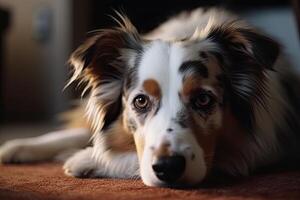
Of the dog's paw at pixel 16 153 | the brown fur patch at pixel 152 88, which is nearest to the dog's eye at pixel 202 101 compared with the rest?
the brown fur patch at pixel 152 88

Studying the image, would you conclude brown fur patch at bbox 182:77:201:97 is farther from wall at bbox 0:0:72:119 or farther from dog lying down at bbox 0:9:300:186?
wall at bbox 0:0:72:119

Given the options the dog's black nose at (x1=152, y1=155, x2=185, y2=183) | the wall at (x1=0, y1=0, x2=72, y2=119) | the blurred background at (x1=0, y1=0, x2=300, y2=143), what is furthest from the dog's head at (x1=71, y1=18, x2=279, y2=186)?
the wall at (x1=0, y1=0, x2=72, y2=119)

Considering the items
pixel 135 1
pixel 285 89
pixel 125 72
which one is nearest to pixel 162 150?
pixel 125 72

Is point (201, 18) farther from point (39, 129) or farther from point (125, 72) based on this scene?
point (39, 129)

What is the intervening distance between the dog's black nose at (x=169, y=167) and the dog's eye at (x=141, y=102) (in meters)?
0.27

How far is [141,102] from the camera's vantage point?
1.87m

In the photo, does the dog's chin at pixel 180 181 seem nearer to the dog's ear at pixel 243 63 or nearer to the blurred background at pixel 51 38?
the dog's ear at pixel 243 63

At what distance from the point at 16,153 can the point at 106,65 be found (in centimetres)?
66

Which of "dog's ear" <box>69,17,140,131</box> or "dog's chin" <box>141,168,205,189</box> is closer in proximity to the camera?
"dog's chin" <box>141,168,205,189</box>

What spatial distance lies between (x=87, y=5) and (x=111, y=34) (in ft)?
9.71

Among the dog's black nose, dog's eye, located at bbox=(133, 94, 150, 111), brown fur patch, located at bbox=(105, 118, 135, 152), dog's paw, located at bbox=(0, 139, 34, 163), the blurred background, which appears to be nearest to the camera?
the dog's black nose

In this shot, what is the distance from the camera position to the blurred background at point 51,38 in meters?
4.71

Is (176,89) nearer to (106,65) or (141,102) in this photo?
(141,102)

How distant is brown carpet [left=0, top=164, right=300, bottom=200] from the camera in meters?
1.63
